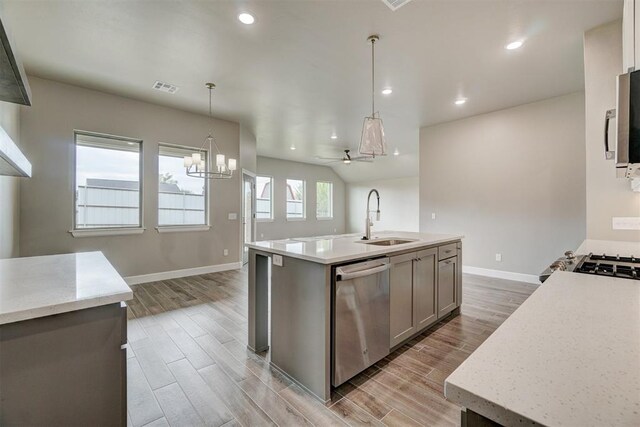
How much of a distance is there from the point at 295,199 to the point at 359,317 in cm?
826

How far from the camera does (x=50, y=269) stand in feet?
4.84

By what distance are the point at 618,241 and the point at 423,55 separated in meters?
2.55

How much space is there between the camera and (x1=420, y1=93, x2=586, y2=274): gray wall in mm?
4105

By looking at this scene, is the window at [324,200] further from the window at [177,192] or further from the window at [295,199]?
the window at [177,192]

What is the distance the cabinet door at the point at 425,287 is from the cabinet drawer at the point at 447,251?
94 millimetres

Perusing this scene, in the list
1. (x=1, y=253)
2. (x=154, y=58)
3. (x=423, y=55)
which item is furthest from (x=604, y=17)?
(x=1, y=253)

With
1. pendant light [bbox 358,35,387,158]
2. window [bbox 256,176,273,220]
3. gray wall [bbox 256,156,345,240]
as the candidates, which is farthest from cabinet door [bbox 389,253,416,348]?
window [bbox 256,176,273,220]

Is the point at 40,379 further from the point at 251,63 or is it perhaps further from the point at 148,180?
the point at 148,180

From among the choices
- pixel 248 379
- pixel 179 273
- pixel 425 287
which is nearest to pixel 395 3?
pixel 425 287

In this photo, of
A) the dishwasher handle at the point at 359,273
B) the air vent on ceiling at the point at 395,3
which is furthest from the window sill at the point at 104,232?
the air vent on ceiling at the point at 395,3

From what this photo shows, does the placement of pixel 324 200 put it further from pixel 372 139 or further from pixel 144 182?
pixel 372 139

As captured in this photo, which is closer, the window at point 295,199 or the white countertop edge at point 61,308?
the white countertop edge at point 61,308

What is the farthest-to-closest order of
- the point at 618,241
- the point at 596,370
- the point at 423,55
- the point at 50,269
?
1. the point at 423,55
2. the point at 618,241
3. the point at 50,269
4. the point at 596,370

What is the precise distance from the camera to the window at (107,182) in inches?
159
